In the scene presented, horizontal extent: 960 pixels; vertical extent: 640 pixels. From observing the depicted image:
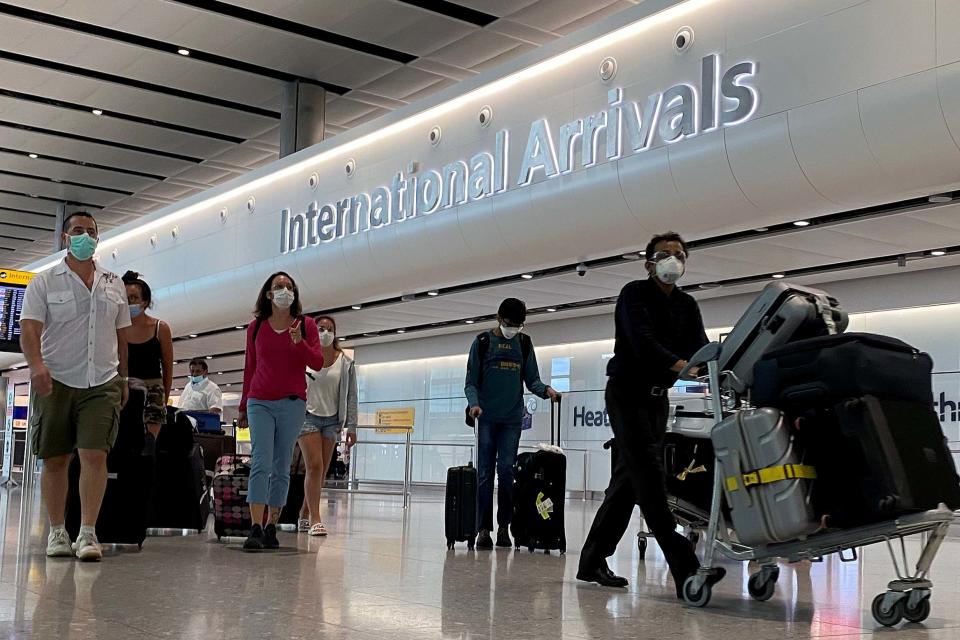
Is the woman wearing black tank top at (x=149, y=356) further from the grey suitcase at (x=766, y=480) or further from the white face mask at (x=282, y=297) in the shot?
the grey suitcase at (x=766, y=480)

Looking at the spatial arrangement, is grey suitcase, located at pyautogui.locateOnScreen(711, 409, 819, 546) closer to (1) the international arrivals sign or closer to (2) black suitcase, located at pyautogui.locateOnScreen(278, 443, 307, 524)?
(2) black suitcase, located at pyautogui.locateOnScreen(278, 443, 307, 524)

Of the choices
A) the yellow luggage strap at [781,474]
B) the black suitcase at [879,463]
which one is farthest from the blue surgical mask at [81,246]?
the black suitcase at [879,463]

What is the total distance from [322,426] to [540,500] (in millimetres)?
1876

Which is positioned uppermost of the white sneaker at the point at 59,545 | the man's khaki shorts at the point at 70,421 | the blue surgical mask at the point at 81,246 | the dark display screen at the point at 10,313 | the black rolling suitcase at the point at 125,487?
the dark display screen at the point at 10,313

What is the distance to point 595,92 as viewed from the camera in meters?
11.9

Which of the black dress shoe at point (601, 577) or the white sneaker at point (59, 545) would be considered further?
the white sneaker at point (59, 545)

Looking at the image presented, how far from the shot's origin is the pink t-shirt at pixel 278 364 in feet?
21.0

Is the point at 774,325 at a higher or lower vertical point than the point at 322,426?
higher

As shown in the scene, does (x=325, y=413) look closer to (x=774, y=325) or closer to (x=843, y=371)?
(x=774, y=325)

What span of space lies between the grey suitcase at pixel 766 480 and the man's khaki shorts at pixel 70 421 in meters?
3.23

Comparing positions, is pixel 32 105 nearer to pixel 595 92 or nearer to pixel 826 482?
pixel 595 92

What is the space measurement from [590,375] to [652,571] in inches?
620

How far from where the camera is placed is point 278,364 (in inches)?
253

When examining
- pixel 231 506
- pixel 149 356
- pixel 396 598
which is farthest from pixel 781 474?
pixel 231 506
